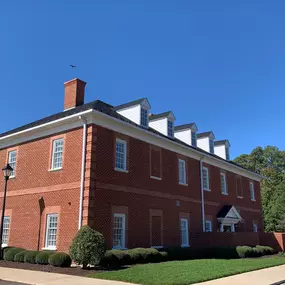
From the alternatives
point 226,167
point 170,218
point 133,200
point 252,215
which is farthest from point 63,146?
point 252,215

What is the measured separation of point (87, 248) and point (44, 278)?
253 cm

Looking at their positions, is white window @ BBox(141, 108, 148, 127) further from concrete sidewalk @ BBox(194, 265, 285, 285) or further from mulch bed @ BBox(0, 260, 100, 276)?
concrete sidewalk @ BBox(194, 265, 285, 285)

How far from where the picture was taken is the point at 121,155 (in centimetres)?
1970

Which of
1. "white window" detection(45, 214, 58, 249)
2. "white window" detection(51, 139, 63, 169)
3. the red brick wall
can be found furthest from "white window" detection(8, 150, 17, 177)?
"white window" detection(45, 214, 58, 249)

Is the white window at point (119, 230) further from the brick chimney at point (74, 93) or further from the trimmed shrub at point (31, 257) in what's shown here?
the brick chimney at point (74, 93)

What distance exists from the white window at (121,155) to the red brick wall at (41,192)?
2323 mm

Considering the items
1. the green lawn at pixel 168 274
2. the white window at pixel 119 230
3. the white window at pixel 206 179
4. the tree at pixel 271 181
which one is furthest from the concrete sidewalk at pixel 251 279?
the tree at pixel 271 181

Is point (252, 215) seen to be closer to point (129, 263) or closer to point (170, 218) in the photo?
point (170, 218)

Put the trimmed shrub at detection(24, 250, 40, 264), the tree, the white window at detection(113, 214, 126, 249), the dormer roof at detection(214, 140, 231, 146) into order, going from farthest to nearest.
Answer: the tree < the dormer roof at detection(214, 140, 231, 146) < the white window at detection(113, 214, 126, 249) < the trimmed shrub at detection(24, 250, 40, 264)

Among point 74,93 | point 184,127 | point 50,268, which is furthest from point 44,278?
point 184,127

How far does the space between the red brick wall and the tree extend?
89.4 ft

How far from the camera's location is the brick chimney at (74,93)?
76.1 ft

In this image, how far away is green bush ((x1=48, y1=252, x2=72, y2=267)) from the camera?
15094 mm

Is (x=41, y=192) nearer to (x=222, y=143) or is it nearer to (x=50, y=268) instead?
(x=50, y=268)
